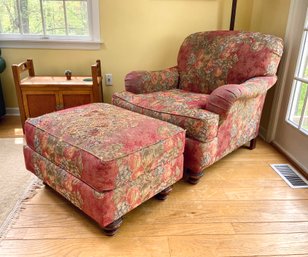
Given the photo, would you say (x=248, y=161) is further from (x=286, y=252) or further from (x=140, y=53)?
(x=140, y=53)

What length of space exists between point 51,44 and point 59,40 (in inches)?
3.6

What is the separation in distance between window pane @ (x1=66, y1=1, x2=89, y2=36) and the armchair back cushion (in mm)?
1015

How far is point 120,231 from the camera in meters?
1.25

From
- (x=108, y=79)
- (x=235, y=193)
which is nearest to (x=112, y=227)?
(x=235, y=193)

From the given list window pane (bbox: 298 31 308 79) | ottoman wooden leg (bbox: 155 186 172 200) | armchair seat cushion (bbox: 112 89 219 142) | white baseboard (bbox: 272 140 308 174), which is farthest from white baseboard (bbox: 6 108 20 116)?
window pane (bbox: 298 31 308 79)

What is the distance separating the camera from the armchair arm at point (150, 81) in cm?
196

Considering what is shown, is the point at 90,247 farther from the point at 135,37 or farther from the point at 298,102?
the point at 135,37

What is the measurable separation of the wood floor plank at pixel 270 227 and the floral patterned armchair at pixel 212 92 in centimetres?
41

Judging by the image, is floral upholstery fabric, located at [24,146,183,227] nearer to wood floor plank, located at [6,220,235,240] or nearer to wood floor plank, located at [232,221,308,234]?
wood floor plank, located at [6,220,235,240]

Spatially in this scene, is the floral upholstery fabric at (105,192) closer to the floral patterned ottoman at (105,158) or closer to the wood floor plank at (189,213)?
the floral patterned ottoman at (105,158)

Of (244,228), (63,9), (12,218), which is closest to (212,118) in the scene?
(244,228)

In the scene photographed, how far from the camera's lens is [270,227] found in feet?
4.23

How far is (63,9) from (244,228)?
2395 mm

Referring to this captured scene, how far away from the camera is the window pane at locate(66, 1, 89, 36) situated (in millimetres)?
2453
